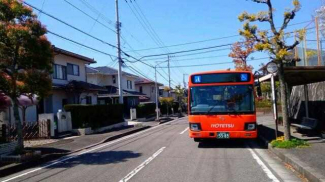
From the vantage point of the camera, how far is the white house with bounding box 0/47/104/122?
2578 centimetres

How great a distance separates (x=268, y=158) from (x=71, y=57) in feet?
76.9

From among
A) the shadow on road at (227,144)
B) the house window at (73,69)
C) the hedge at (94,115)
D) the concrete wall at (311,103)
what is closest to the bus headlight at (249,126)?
the shadow on road at (227,144)

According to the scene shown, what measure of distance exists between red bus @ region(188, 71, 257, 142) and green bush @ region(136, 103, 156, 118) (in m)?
28.5

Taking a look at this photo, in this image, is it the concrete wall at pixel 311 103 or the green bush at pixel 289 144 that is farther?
Answer: the concrete wall at pixel 311 103

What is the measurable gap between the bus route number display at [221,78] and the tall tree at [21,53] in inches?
228

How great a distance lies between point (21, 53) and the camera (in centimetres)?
1167

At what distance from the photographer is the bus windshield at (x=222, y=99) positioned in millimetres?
12531

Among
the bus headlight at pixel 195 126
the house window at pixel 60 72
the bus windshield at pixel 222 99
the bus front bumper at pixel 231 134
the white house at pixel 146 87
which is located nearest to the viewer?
the bus front bumper at pixel 231 134

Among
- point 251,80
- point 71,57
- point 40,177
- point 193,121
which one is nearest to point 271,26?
point 251,80

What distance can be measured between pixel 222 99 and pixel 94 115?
13.7 metres

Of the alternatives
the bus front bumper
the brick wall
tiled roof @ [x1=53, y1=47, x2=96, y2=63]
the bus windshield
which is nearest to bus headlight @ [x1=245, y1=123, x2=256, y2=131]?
the bus front bumper

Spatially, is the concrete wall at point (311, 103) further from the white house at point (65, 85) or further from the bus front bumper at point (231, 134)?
the white house at point (65, 85)

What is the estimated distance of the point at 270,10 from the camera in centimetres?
1231

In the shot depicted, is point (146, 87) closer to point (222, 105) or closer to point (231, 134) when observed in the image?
point (222, 105)
